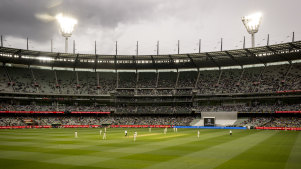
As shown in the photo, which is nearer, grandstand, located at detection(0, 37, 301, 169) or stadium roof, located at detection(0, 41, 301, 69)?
grandstand, located at detection(0, 37, 301, 169)

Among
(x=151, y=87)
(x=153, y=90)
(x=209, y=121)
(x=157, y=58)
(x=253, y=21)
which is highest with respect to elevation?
(x=253, y=21)

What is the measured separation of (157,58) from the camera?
8762cm

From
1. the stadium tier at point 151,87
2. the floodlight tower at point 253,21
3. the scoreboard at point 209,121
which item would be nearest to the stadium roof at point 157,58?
the stadium tier at point 151,87

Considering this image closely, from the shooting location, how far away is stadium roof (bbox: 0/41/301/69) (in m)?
74.5

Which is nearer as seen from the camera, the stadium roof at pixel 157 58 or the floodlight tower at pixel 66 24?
the floodlight tower at pixel 66 24

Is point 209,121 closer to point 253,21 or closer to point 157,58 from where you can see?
point 157,58

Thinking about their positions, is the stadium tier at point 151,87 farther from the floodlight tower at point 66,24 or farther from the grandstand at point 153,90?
the floodlight tower at point 66,24

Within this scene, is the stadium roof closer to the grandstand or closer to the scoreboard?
the grandstand

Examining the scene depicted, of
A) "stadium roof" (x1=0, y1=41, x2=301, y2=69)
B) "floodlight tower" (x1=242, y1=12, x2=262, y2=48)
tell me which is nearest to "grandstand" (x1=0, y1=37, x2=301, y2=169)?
"stadium roof" (x1=0, y1=41, x2=301, y2=69)

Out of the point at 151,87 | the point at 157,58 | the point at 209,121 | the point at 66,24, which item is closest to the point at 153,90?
the point at 151,87

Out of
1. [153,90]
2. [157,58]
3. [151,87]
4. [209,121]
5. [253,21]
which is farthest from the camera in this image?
[151,87]

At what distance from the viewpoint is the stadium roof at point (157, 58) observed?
74500 millimetres

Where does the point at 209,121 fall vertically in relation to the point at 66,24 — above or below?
below

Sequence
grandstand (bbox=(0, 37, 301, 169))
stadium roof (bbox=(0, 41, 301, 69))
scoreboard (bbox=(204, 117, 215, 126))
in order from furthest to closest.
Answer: scoreboard (bbox=(204, 117, 215, 126)), stadium roof (bbox=(0, 41, 301, 69)), grandstand (bbox=(0, 37, 301, 169))
